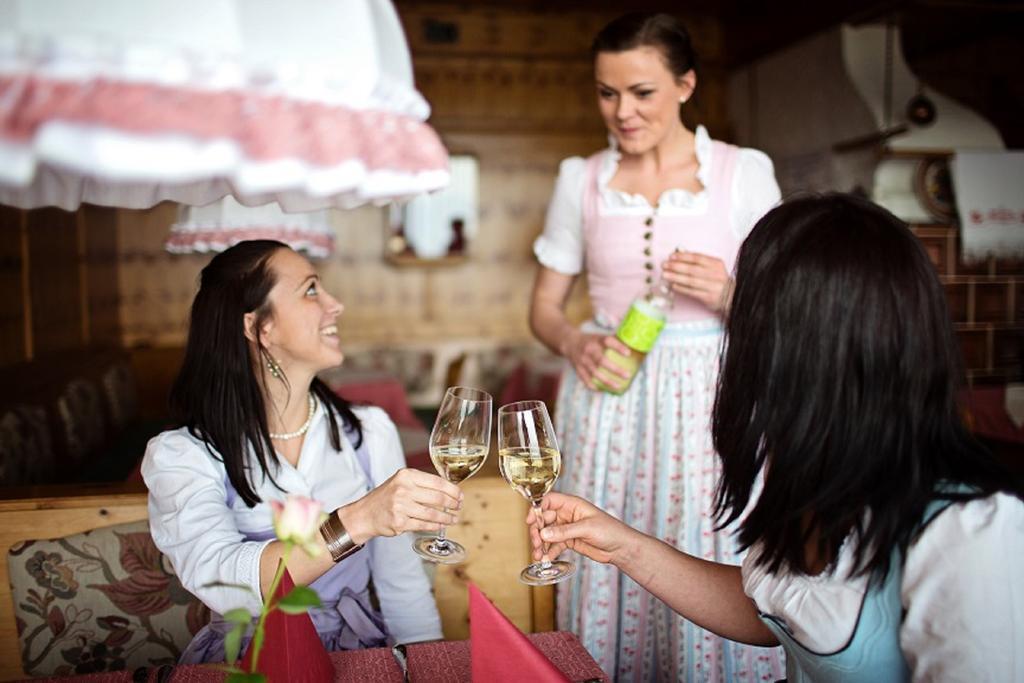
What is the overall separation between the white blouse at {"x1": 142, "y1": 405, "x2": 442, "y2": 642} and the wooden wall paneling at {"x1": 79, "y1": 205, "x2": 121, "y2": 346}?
401cm

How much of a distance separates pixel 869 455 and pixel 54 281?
4.43 metres

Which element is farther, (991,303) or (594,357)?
(991,303)

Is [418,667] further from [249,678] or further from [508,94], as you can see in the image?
[508,94]

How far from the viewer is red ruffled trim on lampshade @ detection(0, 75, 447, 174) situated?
0.56 metres

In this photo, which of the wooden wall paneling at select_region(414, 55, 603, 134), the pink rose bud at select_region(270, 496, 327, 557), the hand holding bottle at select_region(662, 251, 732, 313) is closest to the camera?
the pink rose bud at select_region(270, 496, 327, 557)

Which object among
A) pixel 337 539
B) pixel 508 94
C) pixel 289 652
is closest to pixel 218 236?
pixel 337 539

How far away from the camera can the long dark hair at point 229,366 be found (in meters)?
1.69

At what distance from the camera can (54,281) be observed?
445 centimetres

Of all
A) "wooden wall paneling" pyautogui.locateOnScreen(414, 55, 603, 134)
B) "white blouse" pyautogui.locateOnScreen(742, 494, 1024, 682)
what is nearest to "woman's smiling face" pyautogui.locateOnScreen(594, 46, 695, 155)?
"white blouse" pyautogui.locateOnScreen(742, 494, 1024, 682)

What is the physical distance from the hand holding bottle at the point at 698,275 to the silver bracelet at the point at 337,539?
981mm

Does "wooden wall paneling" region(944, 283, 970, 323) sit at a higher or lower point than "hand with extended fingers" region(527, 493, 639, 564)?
higher

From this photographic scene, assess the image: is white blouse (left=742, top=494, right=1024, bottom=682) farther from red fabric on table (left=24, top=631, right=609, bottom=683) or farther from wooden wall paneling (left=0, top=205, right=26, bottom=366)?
wooden wall paneling (left=0, top=205, right=26, bottom=366)

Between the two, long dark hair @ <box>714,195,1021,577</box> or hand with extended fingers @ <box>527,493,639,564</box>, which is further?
hand with extended fingers @ <box>527,493,639,564</box>

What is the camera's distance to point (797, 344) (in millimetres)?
990
